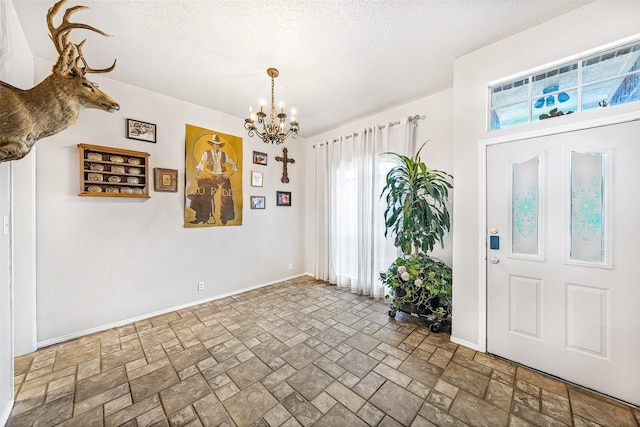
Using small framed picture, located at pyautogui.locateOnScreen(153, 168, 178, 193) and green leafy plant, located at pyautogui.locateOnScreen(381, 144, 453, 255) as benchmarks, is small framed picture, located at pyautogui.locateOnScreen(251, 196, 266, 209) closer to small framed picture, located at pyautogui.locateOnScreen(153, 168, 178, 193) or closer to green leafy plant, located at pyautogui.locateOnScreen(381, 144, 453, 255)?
small framed picture, located at pyautogui.locateOnScreen(153, 168, 178, 193)

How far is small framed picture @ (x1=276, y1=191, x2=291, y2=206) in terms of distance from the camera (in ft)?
14.8

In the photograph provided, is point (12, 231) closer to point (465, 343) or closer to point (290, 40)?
point (290, 40)

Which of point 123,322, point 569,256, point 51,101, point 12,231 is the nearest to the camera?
point 51,101

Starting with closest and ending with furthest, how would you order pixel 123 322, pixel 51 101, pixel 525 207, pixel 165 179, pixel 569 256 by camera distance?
pixel 51 101 < pixel 569 256 < pixel 525 207 < pixel 123 322 < pixel 165 179

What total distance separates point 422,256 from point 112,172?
3939 millimetres

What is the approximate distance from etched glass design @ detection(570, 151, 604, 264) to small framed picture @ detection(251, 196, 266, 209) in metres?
3.90

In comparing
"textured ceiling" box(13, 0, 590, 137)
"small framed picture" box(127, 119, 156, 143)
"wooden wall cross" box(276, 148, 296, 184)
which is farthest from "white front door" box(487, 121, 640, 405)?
"small framed picture" box(127, 119, 156, 143)

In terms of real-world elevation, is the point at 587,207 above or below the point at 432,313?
above

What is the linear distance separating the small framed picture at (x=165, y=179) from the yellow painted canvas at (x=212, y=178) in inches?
5.9

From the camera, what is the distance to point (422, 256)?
302 cm

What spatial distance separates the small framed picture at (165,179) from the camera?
3.08 meters

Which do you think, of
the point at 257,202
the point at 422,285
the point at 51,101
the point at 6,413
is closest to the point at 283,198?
the point at 257,202

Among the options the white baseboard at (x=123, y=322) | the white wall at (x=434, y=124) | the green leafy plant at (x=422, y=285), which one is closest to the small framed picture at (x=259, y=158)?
the white wall at (x=434, y=124)

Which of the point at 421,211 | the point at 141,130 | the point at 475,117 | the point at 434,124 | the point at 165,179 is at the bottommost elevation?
the point at 421,211
